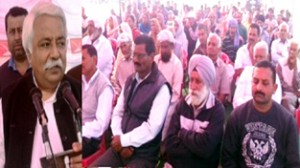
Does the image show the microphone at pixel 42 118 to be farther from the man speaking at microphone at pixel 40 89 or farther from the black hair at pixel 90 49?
the black hair at pixel 90 49

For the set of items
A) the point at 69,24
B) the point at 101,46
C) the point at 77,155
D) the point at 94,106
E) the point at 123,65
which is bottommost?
the point at 77,155

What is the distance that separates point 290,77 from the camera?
2572mm

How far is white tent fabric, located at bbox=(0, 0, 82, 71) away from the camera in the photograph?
2359 mm

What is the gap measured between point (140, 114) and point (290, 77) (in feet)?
2.81

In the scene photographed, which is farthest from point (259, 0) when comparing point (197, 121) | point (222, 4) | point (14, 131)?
point (14, 131)

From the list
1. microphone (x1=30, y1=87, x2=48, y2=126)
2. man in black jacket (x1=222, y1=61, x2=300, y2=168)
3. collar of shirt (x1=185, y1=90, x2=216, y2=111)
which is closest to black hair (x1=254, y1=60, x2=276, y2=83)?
man in black jacket (x1=222, y1=61, x2=300, y2=168)

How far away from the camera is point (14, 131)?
2.43m

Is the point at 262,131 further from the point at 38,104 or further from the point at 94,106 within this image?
the point at 38,104

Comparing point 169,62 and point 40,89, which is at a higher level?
point 169,62

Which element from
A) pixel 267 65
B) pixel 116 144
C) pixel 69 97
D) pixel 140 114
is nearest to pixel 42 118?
pixel 69 97

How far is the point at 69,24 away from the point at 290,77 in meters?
1.24

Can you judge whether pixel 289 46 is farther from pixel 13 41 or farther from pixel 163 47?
pixel 13 41

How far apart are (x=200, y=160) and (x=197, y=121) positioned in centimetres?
21

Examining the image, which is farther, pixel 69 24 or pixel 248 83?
pixel 248 83
